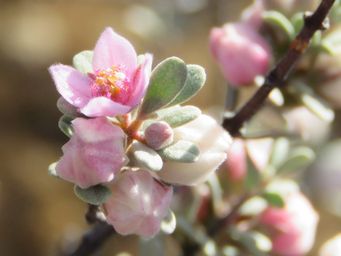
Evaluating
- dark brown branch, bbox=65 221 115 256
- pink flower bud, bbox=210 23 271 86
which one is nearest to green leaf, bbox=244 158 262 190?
pink flower bud, bbox=210 23 271 86

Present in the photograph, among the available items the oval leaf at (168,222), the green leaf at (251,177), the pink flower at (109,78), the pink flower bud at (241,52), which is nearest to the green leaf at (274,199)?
the green leaf at (251,177)

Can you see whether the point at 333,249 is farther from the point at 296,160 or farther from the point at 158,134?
the point at 158,134

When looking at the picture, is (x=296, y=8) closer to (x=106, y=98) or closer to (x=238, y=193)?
(x=238, y=193)

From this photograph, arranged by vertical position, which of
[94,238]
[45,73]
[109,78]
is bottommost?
[45,73]

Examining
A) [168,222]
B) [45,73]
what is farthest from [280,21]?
[45,73]

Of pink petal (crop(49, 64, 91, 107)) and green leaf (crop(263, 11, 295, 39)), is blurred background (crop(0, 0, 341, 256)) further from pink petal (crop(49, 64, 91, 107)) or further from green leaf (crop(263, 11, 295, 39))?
pink petal (crop(49, 64, 91, 107))
